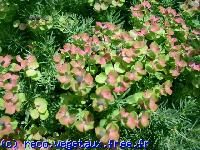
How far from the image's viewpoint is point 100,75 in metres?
1.54

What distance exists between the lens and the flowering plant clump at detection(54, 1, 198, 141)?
1.47 meters

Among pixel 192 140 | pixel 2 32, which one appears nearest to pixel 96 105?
pixel 192 140

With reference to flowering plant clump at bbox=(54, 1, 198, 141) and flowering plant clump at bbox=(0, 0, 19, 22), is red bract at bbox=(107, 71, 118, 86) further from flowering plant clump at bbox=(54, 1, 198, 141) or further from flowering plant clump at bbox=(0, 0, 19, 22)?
flowering plant clump at bbox=(0, 0, 19, 22)

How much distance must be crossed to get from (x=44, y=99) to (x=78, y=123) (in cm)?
24

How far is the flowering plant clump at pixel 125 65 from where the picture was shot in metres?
1.47

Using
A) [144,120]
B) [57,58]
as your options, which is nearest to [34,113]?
[57,58]

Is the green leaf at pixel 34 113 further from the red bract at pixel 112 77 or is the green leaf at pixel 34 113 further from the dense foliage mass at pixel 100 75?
the red bract at pixel 112 77

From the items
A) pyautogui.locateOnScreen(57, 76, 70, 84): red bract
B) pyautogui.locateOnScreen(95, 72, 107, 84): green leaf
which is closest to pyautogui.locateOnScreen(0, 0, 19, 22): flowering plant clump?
pyautogui.locateOnScreen(57, 76, 70, 84): red bract

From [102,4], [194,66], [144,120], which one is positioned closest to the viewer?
[144,120]

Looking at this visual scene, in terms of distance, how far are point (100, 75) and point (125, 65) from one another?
15 centimetres

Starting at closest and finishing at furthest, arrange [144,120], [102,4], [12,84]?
[144,120], [12,84], [102,4]

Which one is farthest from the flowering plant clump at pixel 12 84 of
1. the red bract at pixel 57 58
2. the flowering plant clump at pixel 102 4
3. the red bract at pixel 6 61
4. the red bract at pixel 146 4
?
the red bract at pixel 146 4

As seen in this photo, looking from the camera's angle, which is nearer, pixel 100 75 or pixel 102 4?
pixel 100 75

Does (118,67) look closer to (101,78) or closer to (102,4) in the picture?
(101,78)
